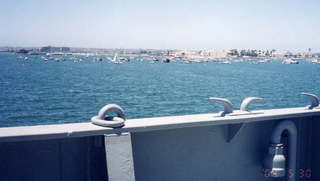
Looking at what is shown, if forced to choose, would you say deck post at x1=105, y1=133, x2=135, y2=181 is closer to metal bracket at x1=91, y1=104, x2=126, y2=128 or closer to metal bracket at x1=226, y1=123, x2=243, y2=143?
metal bracket at x1=91, y1=104, x2=126, y2=128

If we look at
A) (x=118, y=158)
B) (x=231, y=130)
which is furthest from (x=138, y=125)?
(x=231, y=130)

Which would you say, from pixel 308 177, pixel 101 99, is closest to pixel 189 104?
pixel 101 99

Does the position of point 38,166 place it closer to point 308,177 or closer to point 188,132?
point 188,132

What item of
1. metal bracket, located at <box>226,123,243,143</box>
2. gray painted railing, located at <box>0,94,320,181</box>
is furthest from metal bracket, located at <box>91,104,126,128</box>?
metal bracket, located at <box>226,123,243,143</box>

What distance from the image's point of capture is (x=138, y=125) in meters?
3.14

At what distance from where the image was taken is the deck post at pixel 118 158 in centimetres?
287

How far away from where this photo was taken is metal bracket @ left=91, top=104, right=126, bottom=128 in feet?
9.71

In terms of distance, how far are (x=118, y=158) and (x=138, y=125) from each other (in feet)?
1.24

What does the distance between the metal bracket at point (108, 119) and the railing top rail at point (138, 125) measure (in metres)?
0.04

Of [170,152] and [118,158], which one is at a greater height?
[118,158]

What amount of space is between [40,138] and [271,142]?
102 inches

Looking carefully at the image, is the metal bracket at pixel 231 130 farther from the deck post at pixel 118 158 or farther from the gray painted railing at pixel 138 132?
the deck post at pixel 118 158

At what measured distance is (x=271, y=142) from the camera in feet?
13.2

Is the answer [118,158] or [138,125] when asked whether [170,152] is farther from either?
[118,158]
